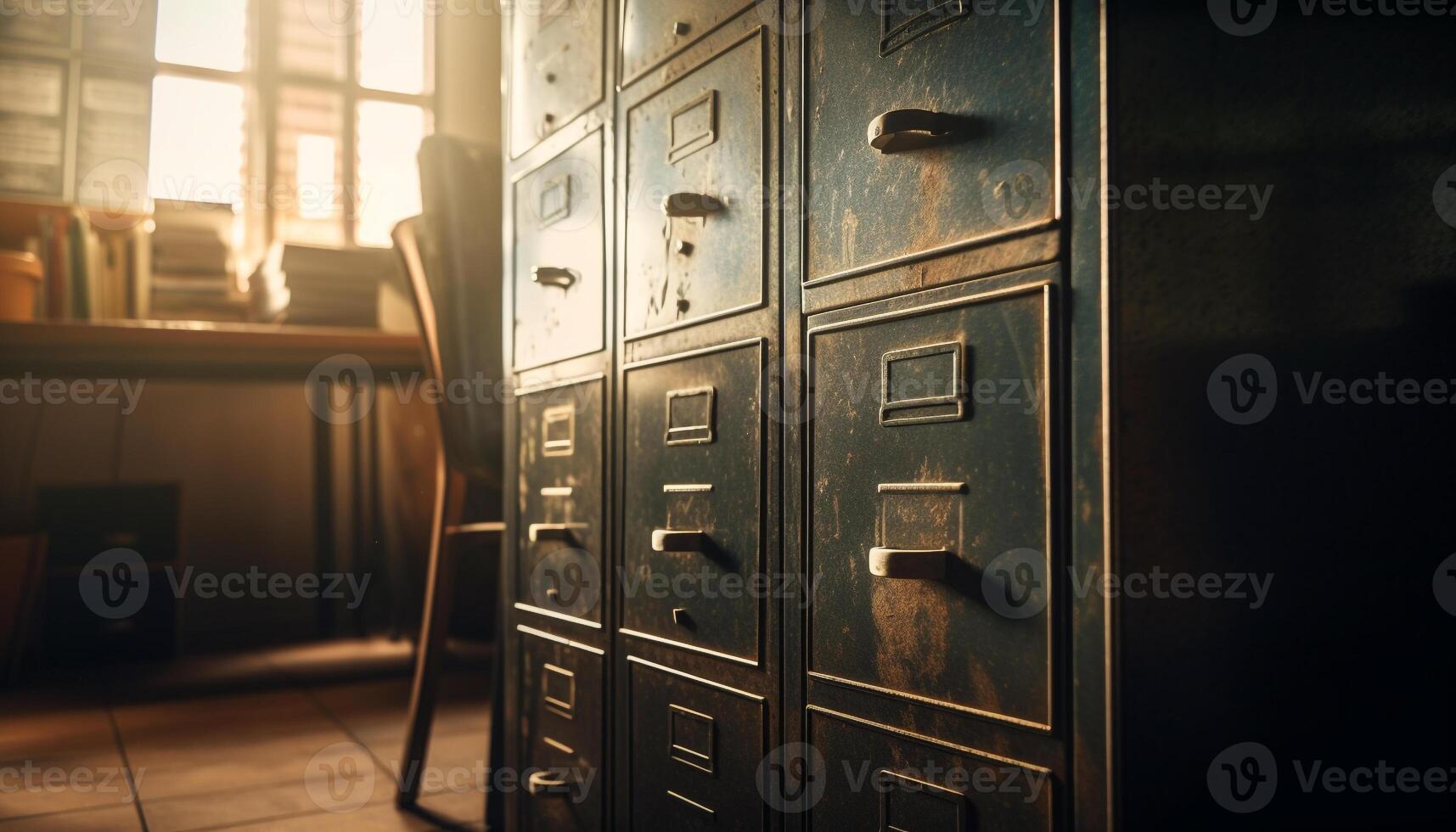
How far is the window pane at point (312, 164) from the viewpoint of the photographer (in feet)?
14.9

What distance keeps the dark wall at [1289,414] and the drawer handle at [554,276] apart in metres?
0.99

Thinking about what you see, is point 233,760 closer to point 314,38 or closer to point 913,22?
point 913,22

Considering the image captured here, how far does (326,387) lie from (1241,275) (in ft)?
12.1

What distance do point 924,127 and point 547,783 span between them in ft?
3.72

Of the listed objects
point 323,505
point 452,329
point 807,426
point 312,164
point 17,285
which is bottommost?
point 323,505

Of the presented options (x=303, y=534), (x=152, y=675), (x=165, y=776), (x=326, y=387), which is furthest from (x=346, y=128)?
(x=165, y=776)

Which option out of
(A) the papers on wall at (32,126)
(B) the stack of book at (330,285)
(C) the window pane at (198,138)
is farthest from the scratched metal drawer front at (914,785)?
(A) the papers on wall at (32,126)

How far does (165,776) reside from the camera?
226cm

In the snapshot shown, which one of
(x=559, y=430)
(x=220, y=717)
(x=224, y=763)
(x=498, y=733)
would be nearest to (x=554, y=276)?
(x=559, y=430)

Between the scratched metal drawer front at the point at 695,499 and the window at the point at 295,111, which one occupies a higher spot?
the window at the point at 295,111

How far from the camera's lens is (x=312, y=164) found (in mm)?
4602

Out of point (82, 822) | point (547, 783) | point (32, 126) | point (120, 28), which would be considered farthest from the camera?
point (120, 28)

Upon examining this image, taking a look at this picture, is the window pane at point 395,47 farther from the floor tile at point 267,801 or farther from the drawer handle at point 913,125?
the drawer handle at point 913,125

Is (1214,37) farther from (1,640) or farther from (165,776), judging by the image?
(1,640)
